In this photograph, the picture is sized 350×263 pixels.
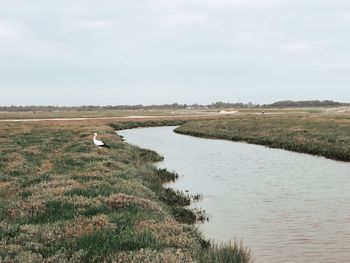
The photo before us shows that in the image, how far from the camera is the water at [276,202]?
14.6 meters

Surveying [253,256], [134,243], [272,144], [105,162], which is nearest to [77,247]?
[134,243]

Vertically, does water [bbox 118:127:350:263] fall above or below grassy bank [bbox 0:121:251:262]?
below

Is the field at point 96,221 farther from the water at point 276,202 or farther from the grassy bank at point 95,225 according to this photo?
the water at point 276,202

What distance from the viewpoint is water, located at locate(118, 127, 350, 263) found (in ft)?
47.8

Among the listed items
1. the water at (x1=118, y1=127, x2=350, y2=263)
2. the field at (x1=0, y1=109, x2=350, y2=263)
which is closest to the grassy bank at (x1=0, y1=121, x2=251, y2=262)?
the field at (x1=0, y1=109, x2=350, y2=263)

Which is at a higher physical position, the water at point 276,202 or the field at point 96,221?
the field at point 96,221

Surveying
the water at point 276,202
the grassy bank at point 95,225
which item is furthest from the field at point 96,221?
the water at point 276,202

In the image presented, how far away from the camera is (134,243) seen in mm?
10945

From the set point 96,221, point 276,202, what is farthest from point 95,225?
point 276,202

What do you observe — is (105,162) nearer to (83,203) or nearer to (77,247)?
(83,203)

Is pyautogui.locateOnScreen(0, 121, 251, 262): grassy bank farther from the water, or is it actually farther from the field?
the water

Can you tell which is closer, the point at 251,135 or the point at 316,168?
the point at 316,168

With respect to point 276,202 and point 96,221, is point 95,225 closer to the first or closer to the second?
point 96,221

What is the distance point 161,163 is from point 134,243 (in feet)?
84.3
